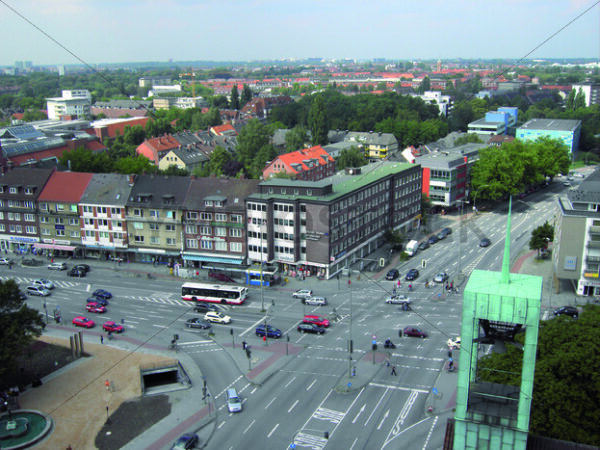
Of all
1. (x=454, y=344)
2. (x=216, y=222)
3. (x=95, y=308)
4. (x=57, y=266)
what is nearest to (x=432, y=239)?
(x=216, y=222)

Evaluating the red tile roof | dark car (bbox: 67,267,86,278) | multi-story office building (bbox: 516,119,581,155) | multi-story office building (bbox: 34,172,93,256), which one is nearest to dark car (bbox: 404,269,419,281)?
dark car (bbox: 67,267,86,278)

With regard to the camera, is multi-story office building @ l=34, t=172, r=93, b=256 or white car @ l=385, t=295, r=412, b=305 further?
multi-story office building @ l=34, t=172, r=93, b=256

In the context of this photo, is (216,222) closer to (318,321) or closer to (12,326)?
(318,321)

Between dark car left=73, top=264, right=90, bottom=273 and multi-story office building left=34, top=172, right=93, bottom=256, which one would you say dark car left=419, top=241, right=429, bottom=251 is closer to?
dark car left=73, top=264, right=90, bottom=273

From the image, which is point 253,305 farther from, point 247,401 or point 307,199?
point 247,401

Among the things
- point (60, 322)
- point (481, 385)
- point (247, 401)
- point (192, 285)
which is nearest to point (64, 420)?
point (247, 401)
